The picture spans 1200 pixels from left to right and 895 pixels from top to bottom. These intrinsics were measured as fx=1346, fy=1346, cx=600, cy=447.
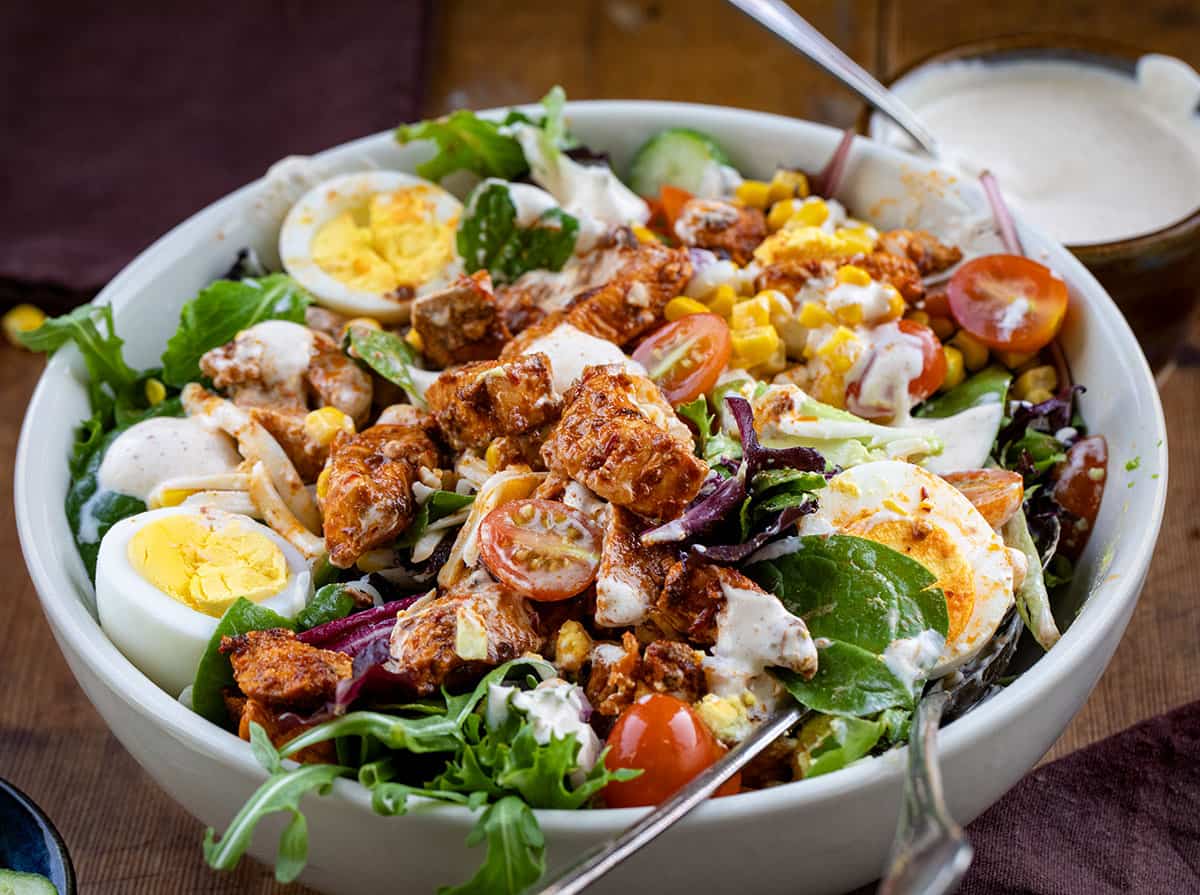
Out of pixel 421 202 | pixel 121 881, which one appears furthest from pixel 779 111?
pixel 121 881

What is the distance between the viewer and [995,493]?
3.02 metres

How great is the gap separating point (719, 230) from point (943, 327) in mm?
663

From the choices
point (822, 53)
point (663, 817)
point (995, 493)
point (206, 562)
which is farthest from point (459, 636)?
point (822, 53)

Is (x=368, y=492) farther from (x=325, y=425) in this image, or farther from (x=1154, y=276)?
(x=1154, y=276)

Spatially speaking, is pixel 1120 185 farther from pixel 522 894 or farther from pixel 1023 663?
pixel 522 894

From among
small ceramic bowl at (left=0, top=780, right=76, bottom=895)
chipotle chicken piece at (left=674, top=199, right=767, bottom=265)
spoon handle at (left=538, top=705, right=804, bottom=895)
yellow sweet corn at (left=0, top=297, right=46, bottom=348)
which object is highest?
chipotle chicken piece at (left=674, top=199, right=767, bottom=265)

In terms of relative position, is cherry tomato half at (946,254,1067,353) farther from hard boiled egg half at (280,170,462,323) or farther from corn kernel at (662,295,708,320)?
hard boiled egg half at (280,170,462,323)

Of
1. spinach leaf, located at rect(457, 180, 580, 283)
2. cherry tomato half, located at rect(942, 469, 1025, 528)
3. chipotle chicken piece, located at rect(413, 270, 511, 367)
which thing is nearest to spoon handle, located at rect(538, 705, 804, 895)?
cherry tomato half, located at rect(942, 469, 1025, 528)

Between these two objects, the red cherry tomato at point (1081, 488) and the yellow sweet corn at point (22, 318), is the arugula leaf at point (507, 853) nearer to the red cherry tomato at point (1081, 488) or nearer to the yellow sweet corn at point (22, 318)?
the red cherry tomato at point (1081, 488)

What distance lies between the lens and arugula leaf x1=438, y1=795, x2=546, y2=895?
7.26 feet

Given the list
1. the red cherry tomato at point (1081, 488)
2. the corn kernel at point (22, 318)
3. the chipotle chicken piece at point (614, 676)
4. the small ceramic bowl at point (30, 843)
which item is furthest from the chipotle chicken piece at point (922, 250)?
the corn kernel at point (22, 318)

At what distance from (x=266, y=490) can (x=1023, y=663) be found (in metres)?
1.75

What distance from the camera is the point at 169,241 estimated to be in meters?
3.81

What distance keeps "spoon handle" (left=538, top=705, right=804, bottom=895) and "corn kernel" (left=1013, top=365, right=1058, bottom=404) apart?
134 centimetres
